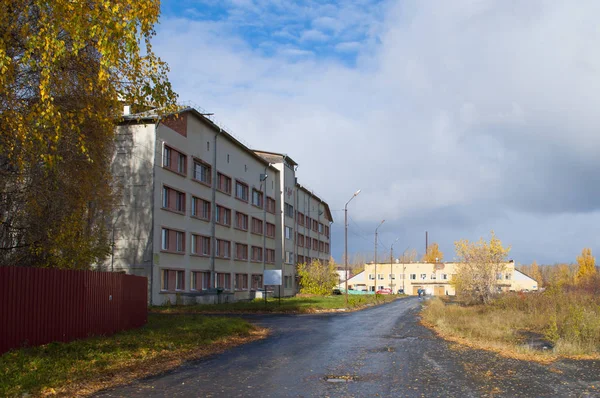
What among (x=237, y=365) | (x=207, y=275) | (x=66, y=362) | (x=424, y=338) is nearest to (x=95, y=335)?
(x=66, y=362)

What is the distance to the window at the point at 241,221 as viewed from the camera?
180ft

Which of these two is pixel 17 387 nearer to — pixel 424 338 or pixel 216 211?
pixel 424 338

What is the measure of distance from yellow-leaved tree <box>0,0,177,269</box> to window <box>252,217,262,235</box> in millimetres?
33433

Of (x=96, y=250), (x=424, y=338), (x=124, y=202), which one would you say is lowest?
(x=424, y=338)

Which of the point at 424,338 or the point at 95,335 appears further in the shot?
the point at 424,338

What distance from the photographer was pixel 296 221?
7494 centimetres

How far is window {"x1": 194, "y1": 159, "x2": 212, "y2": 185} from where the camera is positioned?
45969 millimetres

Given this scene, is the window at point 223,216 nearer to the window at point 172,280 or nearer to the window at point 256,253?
the window at point 256,253

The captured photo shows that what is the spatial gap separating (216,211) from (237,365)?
37468 mm

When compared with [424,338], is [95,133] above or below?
above

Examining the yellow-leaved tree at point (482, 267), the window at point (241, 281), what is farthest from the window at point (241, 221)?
the yellow-leaved tree at point (482, 267)

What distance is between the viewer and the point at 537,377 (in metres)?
11.3

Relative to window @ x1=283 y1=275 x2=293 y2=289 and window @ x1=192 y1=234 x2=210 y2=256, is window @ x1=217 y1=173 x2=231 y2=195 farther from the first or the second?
window @ x1=283 y1=275 x2=293 y2=289

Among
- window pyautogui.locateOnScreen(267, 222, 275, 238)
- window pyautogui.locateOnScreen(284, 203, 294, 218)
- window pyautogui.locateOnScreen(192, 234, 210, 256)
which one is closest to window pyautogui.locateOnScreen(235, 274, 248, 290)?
window pyautogui.locateOnScreen(192, 234, 210, 256)
